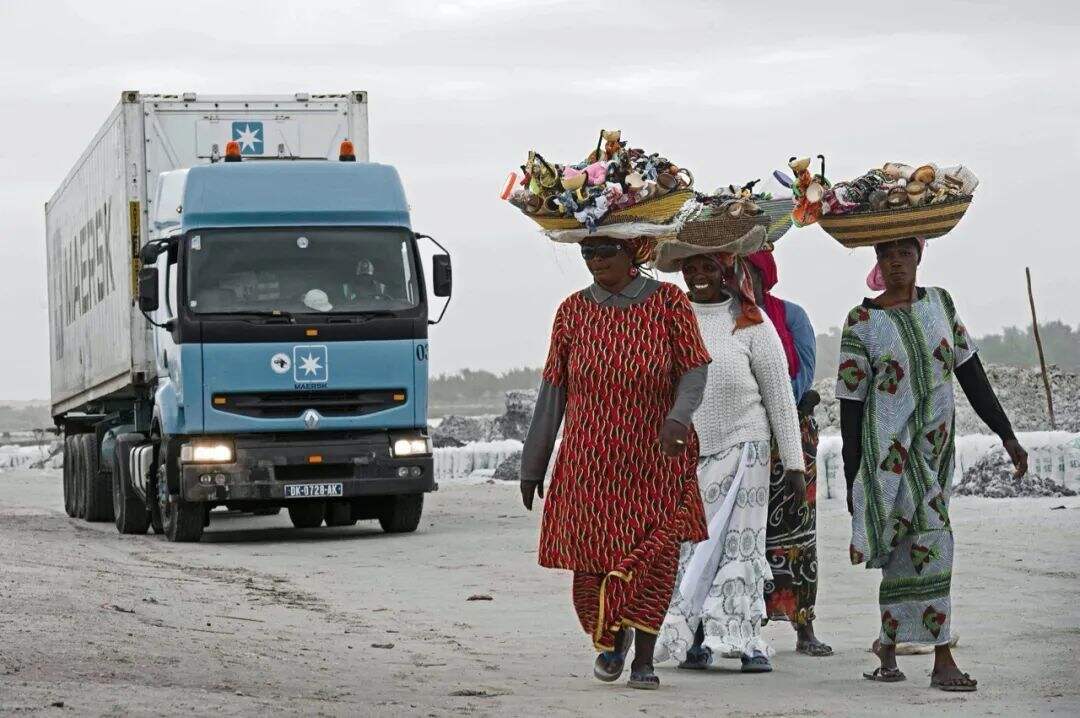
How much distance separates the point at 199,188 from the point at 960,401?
24.7 m

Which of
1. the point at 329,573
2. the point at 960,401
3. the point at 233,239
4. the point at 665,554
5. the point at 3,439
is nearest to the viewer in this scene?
the point at 665,554

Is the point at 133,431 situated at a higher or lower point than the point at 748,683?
higher

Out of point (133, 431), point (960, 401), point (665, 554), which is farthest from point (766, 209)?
point (960, 401)

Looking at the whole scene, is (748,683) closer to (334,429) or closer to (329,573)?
(329,573)

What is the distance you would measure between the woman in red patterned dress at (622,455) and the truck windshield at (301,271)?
916cm

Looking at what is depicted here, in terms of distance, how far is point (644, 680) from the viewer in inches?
286

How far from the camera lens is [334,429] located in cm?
1670

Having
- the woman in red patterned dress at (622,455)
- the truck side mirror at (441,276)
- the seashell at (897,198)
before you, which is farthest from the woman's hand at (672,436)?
the truck side mirror at (441,276)

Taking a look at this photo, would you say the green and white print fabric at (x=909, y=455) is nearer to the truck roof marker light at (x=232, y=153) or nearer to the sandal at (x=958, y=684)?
the sandal at (x=958, y=684)

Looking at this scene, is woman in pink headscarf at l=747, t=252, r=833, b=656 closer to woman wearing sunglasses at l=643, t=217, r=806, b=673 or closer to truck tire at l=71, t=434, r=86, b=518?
woman wearing sunglasses at l=643, t=217, r=806, b=673

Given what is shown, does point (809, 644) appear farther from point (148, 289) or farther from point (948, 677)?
point (148, 289)

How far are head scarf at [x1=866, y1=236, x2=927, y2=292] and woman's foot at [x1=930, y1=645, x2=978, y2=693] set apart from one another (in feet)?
4.62

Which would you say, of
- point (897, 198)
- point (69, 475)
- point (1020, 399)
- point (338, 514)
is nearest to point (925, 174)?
point (897, 198)

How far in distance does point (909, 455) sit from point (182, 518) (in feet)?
36.9
